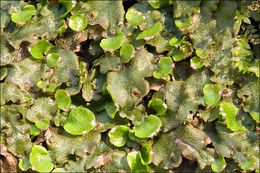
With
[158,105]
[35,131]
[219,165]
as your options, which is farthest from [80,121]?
[219,165]

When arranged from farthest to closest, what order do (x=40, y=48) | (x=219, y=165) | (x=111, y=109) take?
(x=40, y=48) < (x=111, y=109) < (x=219, y=165)

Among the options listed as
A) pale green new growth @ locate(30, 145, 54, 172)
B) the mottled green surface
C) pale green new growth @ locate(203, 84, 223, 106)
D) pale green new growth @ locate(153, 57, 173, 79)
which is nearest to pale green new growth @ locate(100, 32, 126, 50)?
the mottled green surface

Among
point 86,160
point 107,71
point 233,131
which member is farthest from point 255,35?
point 86,160

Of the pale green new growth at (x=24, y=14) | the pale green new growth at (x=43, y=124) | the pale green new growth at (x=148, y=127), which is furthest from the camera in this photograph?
the pale green new growth at (x=24, y=14)

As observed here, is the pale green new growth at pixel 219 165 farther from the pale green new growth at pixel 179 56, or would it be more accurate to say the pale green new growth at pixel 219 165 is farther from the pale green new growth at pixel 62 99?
the pale green new growth at pixel 62 99

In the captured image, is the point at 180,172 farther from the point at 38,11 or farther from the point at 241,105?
the point at 38,11

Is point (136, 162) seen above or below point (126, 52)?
below

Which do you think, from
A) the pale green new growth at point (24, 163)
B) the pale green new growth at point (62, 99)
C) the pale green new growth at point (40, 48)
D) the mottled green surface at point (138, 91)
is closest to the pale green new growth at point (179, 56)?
the mottled green surface at point (138, 91)

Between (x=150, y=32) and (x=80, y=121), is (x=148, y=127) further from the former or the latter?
(x=150, y=32)

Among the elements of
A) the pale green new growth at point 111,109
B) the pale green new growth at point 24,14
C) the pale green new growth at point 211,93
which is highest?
the pale green new growth at point 24,14

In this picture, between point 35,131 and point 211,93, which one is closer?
point 211,93

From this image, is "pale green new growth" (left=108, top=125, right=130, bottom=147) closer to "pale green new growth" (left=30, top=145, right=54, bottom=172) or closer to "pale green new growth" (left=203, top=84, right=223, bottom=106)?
"pale green new growth" (left=30, top=145, right=54, bottom=172)
